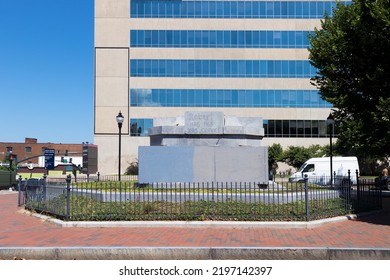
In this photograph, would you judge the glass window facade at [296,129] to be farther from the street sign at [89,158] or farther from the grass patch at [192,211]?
the grass patch at [192,211]

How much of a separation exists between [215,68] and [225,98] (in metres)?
3.85

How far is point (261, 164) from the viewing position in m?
16.8

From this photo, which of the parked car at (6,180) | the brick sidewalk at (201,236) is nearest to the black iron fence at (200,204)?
the brick sidewalk at (201,236)

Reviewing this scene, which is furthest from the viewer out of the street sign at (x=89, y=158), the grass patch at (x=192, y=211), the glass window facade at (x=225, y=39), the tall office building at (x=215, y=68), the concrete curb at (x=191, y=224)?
the glass window facade at (x=225, y=39)

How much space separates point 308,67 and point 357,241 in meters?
45.2

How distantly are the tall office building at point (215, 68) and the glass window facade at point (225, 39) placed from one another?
0.40 feet

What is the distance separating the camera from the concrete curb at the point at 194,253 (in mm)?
9016

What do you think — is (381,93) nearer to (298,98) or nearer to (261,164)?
(261,164)

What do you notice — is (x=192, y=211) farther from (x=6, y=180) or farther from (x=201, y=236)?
(x=6, y=180)

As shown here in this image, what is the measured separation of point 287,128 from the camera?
53156 mm

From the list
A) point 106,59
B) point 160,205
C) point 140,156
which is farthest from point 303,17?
point 160,205

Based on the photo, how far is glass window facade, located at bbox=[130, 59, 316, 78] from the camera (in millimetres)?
Result: 52656

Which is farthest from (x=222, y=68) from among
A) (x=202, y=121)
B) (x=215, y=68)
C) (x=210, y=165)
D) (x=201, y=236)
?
(x=201, y=236)

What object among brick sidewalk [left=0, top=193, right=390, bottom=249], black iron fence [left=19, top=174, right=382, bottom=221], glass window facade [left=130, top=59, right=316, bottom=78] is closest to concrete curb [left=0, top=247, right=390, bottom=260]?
brick sidewalk [left=0, top=193, right=390, bottom=249]
